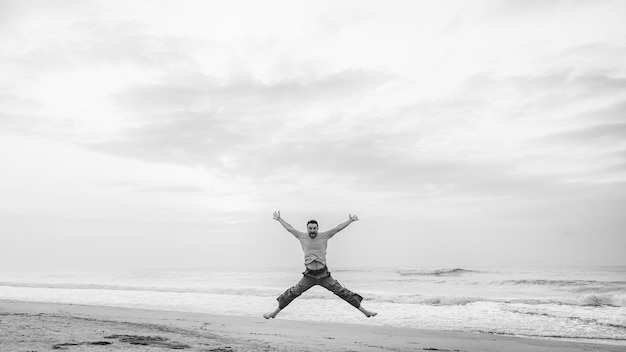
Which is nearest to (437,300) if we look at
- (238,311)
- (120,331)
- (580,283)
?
(238,311)

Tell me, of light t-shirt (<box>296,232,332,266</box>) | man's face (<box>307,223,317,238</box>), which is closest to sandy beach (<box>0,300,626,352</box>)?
light t-shirt (<box>296,232,332,266</box>)

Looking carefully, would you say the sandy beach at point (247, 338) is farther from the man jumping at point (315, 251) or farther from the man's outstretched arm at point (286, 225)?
the man's outstretched arm at point (286, 225)

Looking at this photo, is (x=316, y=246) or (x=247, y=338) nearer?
(x=316, y=246)

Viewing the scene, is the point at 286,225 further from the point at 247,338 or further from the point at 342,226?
the point at 247,338

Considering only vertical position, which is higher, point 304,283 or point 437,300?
point 304,283

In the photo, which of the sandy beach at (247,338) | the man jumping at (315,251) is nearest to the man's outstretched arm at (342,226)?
the man jumping at (315,251)

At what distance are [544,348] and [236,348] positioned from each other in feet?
20.7

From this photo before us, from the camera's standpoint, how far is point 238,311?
17.1m

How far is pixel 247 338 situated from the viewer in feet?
30.8

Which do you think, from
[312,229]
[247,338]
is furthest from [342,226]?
[247,338]

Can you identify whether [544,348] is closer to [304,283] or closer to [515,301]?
[304,283]

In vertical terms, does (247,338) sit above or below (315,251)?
below

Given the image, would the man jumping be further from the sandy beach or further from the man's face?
the sandy beach

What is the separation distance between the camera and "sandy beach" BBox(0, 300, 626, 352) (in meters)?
7.33
